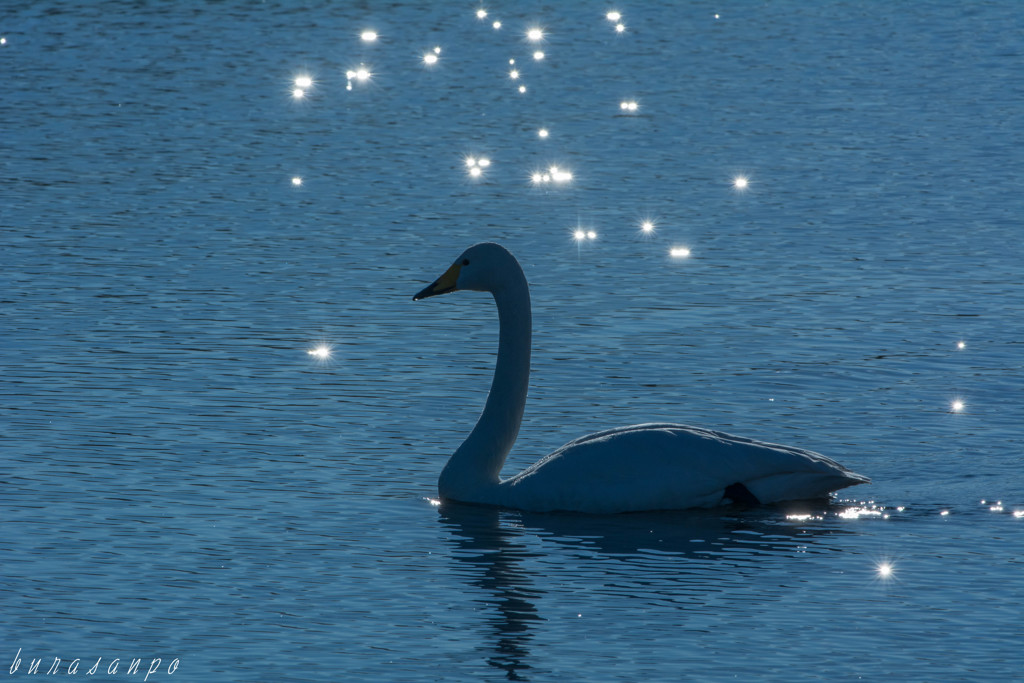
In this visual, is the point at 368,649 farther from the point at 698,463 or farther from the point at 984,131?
the point at 984,131

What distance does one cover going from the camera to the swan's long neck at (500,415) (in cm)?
1112

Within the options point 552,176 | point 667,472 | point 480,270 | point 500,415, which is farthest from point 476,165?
point 667,472

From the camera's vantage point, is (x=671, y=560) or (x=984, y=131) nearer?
(x=671, y=560)

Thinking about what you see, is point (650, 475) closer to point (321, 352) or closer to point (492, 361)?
point (492, 361)

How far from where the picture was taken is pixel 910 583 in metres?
9.34

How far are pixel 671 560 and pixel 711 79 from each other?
808 inches

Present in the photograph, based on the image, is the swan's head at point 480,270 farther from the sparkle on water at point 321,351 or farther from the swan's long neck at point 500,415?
the sparkle on water at point 321,351

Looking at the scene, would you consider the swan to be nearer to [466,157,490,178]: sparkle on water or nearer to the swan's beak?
the swan's beak

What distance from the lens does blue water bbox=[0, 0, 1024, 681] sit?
345 inches

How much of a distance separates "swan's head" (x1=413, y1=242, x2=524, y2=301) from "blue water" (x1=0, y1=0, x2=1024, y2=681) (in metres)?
1.17

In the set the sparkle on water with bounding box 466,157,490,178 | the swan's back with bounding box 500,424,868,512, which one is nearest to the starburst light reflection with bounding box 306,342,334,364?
the swan's back with bounding box 500,424,868,512

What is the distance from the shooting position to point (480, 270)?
38.0 feet

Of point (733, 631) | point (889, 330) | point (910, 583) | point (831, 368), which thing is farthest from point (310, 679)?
point (889, 330)

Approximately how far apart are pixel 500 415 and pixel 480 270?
91 cm
